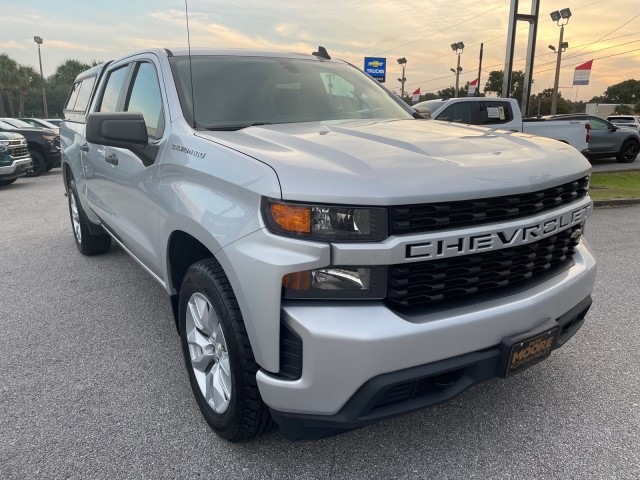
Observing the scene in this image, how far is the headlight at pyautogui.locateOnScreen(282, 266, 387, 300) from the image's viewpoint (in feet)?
5.90

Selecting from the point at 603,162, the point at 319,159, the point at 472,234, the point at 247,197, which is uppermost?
the point at 319,159

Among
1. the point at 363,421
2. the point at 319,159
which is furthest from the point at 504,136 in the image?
the point at 363,421

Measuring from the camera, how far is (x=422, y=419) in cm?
252

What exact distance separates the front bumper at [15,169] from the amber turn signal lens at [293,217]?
38.2 feet

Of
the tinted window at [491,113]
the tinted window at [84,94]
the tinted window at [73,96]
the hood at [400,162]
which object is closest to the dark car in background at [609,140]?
the tinted window at [491,113]

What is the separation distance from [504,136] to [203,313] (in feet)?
5.74

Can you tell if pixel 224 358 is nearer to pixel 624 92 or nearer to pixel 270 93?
pixel 270 93

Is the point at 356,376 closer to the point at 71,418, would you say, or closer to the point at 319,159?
the point at 319,159

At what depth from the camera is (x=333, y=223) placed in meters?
1.79

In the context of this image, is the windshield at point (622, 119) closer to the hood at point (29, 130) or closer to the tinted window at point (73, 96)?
the hood at point (29, 130)

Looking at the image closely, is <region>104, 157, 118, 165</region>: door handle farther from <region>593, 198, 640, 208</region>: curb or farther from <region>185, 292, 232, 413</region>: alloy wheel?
<region>593, 198, 640, 208</region>: curb

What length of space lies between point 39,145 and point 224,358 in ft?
47.0

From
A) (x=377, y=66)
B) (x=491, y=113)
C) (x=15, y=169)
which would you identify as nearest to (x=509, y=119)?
(x=491, y=113)

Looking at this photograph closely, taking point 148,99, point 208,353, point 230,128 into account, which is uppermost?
point 148,99
